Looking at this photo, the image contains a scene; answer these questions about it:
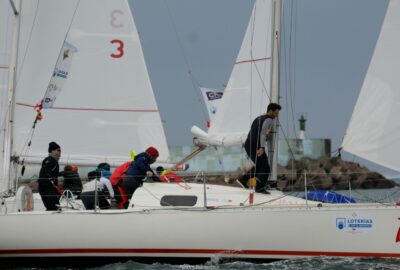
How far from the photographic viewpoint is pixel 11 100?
548 inches

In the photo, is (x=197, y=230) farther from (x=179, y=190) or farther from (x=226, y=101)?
(x=226, y=101)

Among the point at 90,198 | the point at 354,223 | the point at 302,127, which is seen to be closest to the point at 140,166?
the point at 90,198

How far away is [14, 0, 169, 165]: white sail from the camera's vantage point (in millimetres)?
15320

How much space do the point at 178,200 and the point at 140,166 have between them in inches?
37.1

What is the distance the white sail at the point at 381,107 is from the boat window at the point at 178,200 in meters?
2.28

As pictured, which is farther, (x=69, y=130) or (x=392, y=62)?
(x=69, y=130)

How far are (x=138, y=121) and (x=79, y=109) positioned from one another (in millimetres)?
1140

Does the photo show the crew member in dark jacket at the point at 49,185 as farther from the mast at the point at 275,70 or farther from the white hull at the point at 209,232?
the mast at the point at 275,70

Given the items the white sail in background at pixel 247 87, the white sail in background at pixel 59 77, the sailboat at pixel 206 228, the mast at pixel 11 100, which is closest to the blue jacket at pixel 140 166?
the sailboat at pixel 206 228

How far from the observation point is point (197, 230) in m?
11.2

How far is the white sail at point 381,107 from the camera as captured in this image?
36.9 feet

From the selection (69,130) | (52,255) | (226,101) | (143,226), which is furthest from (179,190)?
(69,130)

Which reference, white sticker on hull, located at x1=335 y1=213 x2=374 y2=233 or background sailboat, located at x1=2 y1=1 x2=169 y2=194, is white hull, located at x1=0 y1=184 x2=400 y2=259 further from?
background sailboat, located at x1=2 y1=1 x2=169 y2=194

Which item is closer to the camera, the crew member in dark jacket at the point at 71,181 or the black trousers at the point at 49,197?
the black trousers at the point at 49,197
